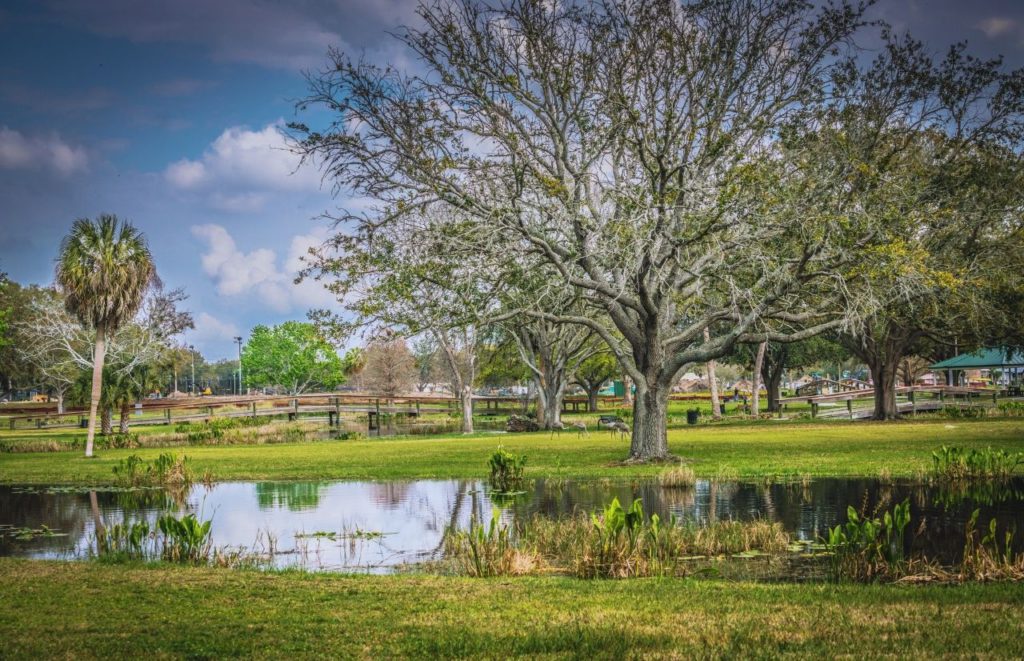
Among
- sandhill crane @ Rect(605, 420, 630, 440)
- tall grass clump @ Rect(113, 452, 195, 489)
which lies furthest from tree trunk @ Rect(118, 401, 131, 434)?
sandhill crane @ Rect(605, 420, 630, 440)

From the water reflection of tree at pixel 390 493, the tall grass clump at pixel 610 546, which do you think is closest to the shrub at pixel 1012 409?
the water reflection of tree at pixel 390 493

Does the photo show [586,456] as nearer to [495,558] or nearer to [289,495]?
[289,495]

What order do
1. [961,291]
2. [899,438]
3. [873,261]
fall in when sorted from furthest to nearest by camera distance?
[899,438] → [961,291] → [873,261]

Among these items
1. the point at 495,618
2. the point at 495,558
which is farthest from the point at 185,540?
the point at 495,618

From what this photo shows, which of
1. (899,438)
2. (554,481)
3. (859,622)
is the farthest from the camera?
(899,438)

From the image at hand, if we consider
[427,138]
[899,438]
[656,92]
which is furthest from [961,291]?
[427,138]

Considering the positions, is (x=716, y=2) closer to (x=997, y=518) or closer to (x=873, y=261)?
(x=873, y=261)

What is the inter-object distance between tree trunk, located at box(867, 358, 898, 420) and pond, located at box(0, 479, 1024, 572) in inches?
1144

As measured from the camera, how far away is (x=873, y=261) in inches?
903

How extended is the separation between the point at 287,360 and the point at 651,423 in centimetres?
10742

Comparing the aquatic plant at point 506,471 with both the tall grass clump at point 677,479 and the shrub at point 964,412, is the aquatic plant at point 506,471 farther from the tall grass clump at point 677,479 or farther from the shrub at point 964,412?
the shrub at point 964,412

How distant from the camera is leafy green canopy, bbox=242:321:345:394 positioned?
12212 cm

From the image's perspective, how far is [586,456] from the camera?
1097 inches

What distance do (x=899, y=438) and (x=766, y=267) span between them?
1128cm
